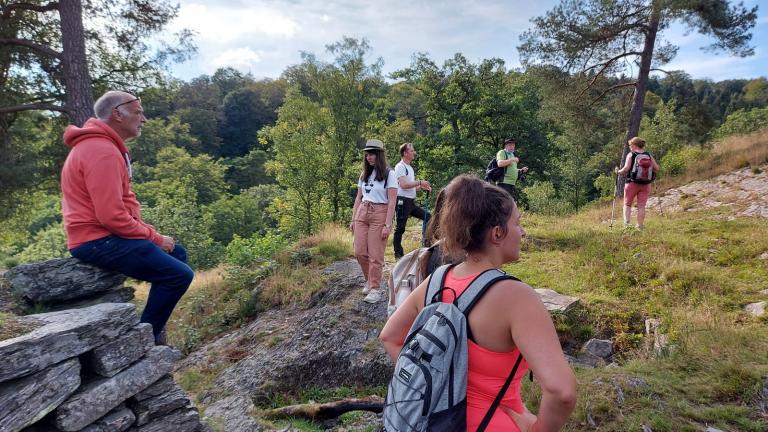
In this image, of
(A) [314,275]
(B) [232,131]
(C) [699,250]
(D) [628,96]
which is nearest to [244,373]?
(A) [314,275]

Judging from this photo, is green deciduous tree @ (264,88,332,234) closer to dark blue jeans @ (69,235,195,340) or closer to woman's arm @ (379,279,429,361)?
dark blue jeans @ (69,235,195,340)

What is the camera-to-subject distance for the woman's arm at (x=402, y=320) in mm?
1663

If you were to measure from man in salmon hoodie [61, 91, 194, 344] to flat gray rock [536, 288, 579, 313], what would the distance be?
4.27m

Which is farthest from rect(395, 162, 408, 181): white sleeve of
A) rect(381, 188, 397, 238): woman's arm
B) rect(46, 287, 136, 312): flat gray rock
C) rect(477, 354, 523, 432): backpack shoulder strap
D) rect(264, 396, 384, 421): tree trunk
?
rect(477, 354, 523, 432): backpack shoulder strap

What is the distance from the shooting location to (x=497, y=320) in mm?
1334

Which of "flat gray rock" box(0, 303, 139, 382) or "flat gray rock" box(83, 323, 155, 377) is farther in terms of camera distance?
"flat gray rock" box(83, 323, 155, 377)

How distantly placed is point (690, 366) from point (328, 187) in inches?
1023

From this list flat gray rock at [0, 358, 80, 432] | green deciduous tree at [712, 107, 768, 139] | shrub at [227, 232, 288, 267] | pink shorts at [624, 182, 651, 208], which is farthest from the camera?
green deciduous tree at [712, 107, 768, 139]

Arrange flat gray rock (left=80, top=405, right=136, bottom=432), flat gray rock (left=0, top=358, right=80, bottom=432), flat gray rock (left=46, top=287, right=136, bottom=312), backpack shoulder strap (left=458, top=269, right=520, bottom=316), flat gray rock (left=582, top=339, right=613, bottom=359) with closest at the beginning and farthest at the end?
backpack shoulder strap (left=458, top=269, right=520, bottom=316) → flat gray rock (left=0, top=358, right=80, bottom=432) → flat gray rock (left=80, top=405, right=136, bottom=432) → flat gray rock (left=46, top=287, right=136, bottom=312) → flat gray rock (left=582, top=339, right=613, bottom=359)

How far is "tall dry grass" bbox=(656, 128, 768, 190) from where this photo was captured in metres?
12.0

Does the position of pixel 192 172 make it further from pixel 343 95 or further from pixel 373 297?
pixel 373 297

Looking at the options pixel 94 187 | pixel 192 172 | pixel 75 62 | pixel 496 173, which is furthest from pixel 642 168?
pixel 192 172

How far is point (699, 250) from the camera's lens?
6.57 metres

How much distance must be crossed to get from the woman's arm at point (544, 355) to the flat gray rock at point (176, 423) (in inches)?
115
